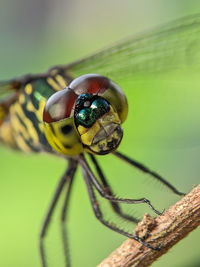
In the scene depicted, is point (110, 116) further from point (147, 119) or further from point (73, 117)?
point (147, 119)

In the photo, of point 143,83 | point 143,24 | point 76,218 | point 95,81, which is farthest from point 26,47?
point 95,81

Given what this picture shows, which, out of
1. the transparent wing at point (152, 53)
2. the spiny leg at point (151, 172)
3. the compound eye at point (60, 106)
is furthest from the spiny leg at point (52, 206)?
the compound eye at point (60, 106)

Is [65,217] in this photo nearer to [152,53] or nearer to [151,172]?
[151,172]

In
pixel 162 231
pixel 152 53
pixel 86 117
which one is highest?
pixel 152 53

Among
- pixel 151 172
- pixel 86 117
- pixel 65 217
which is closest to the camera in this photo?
pixel 86 117

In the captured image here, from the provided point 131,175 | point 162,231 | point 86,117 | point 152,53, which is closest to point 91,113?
point 86,117

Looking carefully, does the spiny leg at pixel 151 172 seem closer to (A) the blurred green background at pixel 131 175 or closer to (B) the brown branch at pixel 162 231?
A: (A) the blurred green background at pixel 131 175
